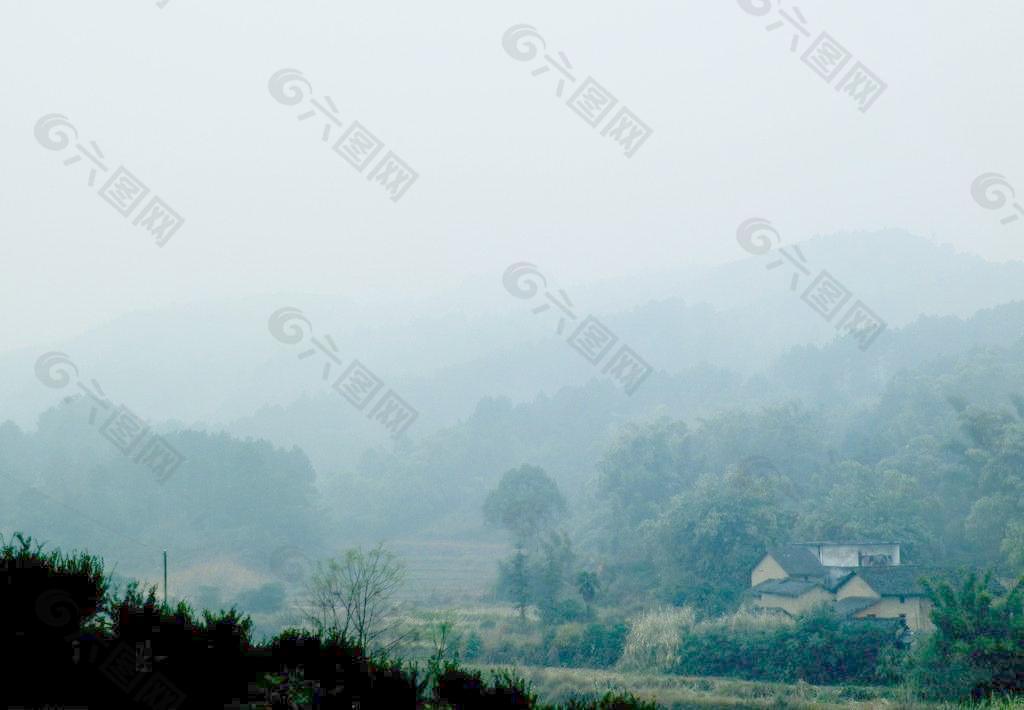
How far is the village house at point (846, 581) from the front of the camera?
26078 mm

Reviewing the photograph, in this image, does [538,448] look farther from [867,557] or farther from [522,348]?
[867,557]

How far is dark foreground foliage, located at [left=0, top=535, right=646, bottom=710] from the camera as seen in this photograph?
768 cm

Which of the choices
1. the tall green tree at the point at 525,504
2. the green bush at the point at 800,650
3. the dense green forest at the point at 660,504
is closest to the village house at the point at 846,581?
the dense green forest at the point at 660,504

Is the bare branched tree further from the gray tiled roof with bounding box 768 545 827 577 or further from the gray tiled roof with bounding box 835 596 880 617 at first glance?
the gray tiled roof with bounding box 768 545 827 577

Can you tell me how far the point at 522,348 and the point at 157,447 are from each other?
5673cm

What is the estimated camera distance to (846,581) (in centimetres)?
2795

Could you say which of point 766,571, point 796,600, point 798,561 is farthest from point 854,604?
point 766,571

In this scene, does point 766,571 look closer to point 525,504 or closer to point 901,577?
point 901,577

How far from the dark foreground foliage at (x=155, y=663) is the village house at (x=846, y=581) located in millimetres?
17137

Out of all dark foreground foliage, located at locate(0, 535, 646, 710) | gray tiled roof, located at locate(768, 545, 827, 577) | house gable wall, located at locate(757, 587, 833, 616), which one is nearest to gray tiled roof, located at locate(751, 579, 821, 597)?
house gable wall, located at locate(757, 587, 833, 616)

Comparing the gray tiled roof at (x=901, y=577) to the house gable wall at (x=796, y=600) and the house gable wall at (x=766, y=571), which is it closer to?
the house gable wall at (x=796, y=600)

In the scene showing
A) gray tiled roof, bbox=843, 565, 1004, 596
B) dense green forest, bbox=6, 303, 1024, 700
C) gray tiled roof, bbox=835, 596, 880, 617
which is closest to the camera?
dense green forest, bbox=6, 303, 1024, 700

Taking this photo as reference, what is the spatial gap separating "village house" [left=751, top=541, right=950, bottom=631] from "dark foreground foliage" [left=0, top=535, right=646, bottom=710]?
56.2ft

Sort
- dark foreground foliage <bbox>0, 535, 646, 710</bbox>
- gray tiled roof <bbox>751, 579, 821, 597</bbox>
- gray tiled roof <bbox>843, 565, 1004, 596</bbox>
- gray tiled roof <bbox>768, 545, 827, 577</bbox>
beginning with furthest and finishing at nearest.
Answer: gray tiled roof <bbox>768, 545, 827, 577</bbox> < gray tiled roof <bbox>751, 579, 821, 597</bbox> < gray tiled roof <bbox>843, 565, 1004, 596</bbox> < dark foreground foliage <bbox>0, 535, 646, 710</bbox>
